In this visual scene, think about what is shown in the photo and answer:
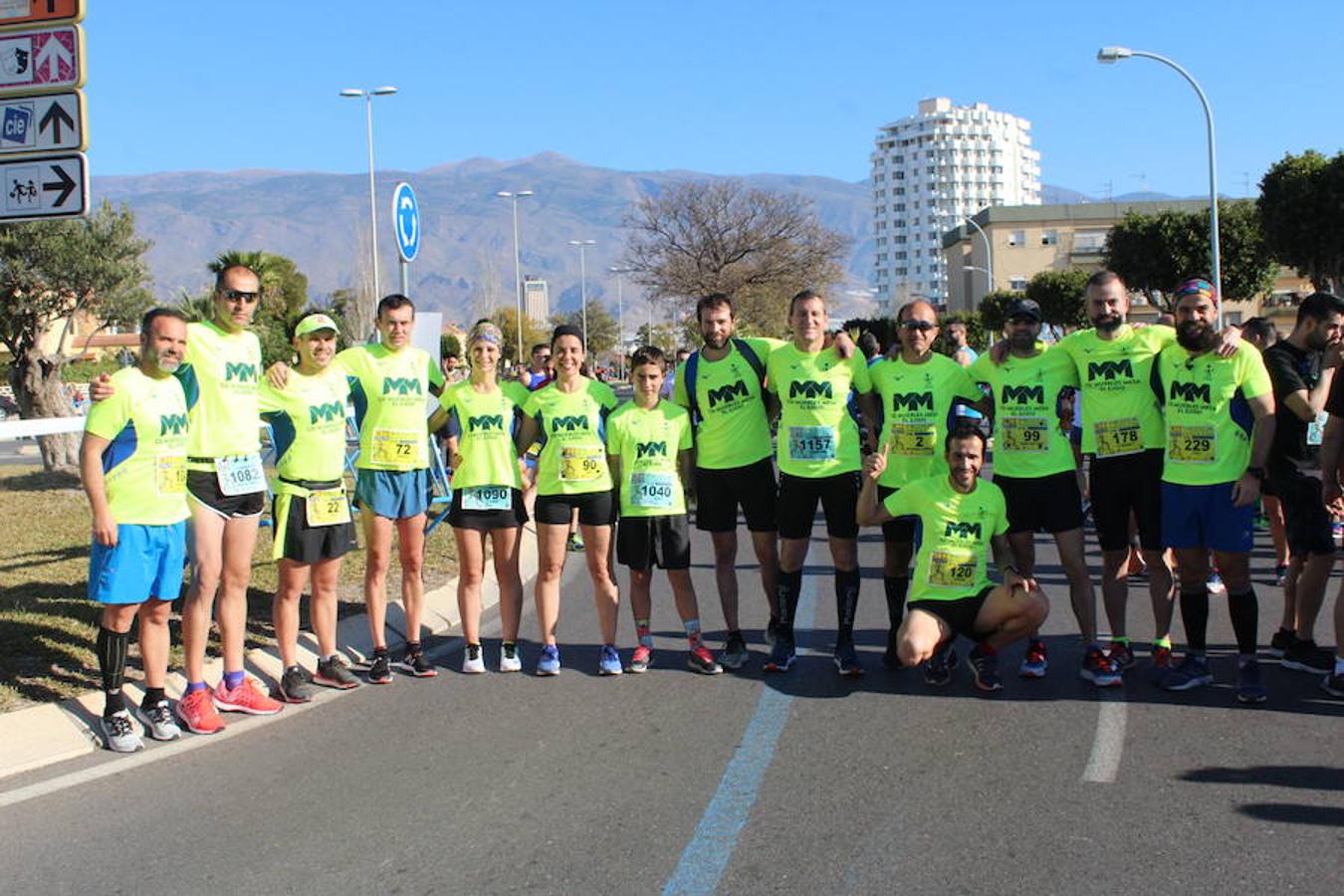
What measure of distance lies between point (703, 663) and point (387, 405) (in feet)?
7.78

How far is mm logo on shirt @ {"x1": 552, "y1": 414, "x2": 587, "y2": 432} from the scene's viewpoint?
7.21 m

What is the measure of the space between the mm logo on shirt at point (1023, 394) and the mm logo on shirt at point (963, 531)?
76 cm

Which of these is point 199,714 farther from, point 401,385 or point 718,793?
point 718,793

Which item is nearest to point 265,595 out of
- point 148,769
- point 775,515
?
point 148,769

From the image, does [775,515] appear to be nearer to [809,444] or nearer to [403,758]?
[809,444]

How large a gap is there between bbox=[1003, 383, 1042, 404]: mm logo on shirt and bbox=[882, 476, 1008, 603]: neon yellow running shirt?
54cm

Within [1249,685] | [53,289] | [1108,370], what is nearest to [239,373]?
[1108,370]

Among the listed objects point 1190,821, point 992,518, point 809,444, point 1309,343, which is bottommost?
point 1190,821

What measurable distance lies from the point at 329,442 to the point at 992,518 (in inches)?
146

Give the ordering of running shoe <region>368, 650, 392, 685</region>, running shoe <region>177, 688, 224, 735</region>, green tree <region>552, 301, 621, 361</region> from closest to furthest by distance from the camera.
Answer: running shoe <region>177, 688, 224, 735</region>, running shoe <region>368, 650, 392, 685</region>, green tree <region>552, 301, 621, 361</region>

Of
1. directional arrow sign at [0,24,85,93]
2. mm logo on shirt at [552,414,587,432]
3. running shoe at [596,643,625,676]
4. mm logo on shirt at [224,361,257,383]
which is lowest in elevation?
running shoe at [596,643,625,676]

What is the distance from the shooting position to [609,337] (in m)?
105

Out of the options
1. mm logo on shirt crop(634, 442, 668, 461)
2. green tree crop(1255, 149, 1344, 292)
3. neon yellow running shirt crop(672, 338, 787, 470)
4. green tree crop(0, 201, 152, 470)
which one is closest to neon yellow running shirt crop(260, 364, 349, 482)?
mm logo on shirt crop(634, 442, 668, 461)

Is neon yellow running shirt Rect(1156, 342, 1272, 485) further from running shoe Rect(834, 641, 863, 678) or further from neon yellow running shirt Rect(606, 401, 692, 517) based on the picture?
neon yellow running shirt Rect(606, 401, 692, 517)
